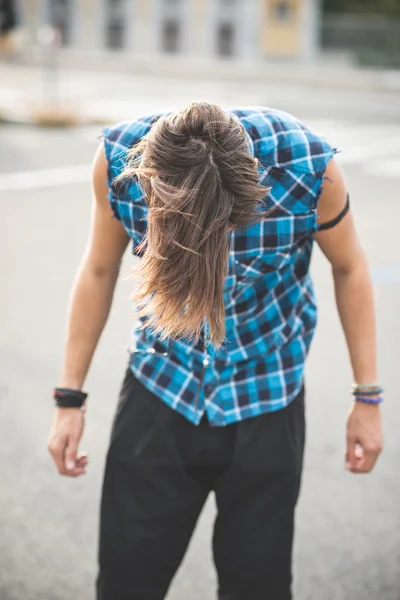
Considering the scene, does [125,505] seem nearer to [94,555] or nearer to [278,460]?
[278,460]

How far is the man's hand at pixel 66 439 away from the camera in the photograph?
2.09m

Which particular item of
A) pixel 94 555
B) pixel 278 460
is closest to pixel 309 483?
pixel 94 555

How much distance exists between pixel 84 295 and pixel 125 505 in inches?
20.5

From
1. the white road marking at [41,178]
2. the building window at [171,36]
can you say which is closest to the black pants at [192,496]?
the white road marking at [41,178]

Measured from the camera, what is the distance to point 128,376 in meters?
2.08

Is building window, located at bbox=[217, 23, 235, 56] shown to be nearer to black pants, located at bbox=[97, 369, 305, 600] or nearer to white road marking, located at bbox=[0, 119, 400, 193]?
white road marking, located at bbox=[0, 119, 400, 193]

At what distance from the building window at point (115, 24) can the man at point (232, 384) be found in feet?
192

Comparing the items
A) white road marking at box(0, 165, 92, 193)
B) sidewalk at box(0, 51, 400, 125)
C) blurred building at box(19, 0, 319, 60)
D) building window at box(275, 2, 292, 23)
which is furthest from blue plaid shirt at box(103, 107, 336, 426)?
building window at box(275, 2, 292, 23)

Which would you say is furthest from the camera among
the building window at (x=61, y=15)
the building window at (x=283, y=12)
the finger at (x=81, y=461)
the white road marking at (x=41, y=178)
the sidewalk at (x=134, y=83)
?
the building window at (x=61, y=15)

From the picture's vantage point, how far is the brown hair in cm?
148

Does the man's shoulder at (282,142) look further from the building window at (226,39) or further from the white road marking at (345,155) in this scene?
the building window at (226,39)

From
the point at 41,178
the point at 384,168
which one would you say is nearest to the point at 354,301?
the point at 41,178

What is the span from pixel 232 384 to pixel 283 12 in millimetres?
56656

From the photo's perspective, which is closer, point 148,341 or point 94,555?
point 148,341
